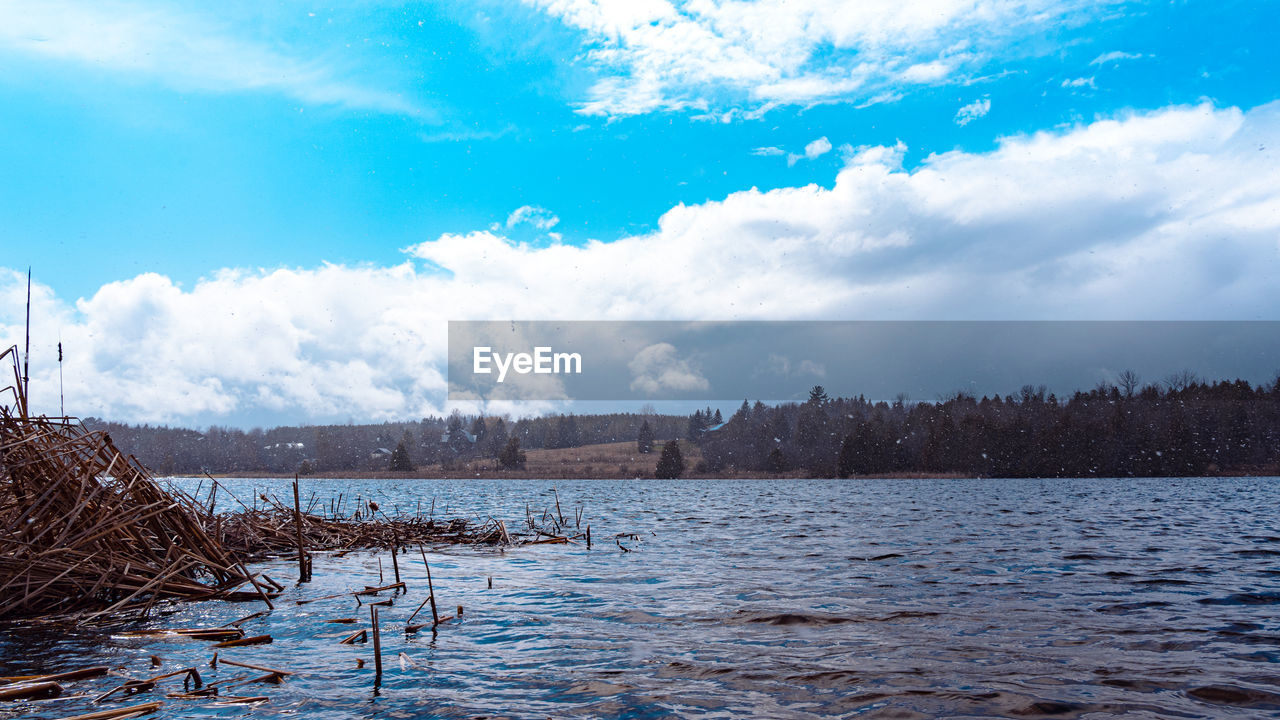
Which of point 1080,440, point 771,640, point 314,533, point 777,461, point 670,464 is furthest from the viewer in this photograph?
point 777,461

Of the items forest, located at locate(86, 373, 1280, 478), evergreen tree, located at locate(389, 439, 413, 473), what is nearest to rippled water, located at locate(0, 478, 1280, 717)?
forest, located at locate(86, 373, 1280, 478)

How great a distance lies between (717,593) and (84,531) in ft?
36.1

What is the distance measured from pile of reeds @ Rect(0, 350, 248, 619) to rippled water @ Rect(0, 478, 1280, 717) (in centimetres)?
68

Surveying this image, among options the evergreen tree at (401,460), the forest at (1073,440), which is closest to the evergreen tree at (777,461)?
the forest at (1073,440)

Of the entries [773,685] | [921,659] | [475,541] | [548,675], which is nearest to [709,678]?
[773,685]

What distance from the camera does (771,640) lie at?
10.6 meters

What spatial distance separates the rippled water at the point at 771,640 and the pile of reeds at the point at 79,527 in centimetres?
68

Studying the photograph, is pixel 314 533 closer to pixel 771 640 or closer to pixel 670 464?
pixel 771 640

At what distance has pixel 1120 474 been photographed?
448 ft

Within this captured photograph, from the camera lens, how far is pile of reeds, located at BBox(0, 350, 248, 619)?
10.3m

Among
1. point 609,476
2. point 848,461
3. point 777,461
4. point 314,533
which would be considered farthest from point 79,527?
point 777,461

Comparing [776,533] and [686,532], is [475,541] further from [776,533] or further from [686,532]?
[776,533]

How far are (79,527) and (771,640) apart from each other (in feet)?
35.6

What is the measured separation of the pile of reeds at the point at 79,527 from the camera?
1034 centimetres
